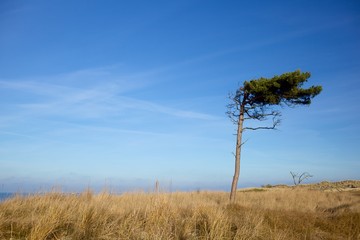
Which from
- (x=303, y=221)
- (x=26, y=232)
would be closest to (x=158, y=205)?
(x=26, y=232)

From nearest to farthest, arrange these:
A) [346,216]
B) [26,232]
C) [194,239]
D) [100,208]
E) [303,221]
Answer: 1. [26,232]
2. [194,239]
3. [100,208]
4. [303,221]
5. [346,216]

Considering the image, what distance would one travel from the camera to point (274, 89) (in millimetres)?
19969

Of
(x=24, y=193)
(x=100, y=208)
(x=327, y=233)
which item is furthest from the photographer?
(x=24, y=193)

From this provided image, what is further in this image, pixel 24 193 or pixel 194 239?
pixel 24 193

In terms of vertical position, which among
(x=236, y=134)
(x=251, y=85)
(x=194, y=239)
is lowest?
(x=194, y=239)

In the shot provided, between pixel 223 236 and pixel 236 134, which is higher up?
pixel 236 134

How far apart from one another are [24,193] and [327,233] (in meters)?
9.60

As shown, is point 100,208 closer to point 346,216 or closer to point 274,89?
point 346,216

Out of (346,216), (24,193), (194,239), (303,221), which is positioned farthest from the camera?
(346,216)

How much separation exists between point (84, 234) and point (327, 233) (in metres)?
6.85

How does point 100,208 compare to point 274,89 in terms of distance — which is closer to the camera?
point 100,208

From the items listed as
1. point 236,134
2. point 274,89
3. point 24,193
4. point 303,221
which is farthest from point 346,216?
point 24,193

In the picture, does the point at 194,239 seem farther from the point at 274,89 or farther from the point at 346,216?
the point at 274,89

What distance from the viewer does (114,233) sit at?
22.5 feet
